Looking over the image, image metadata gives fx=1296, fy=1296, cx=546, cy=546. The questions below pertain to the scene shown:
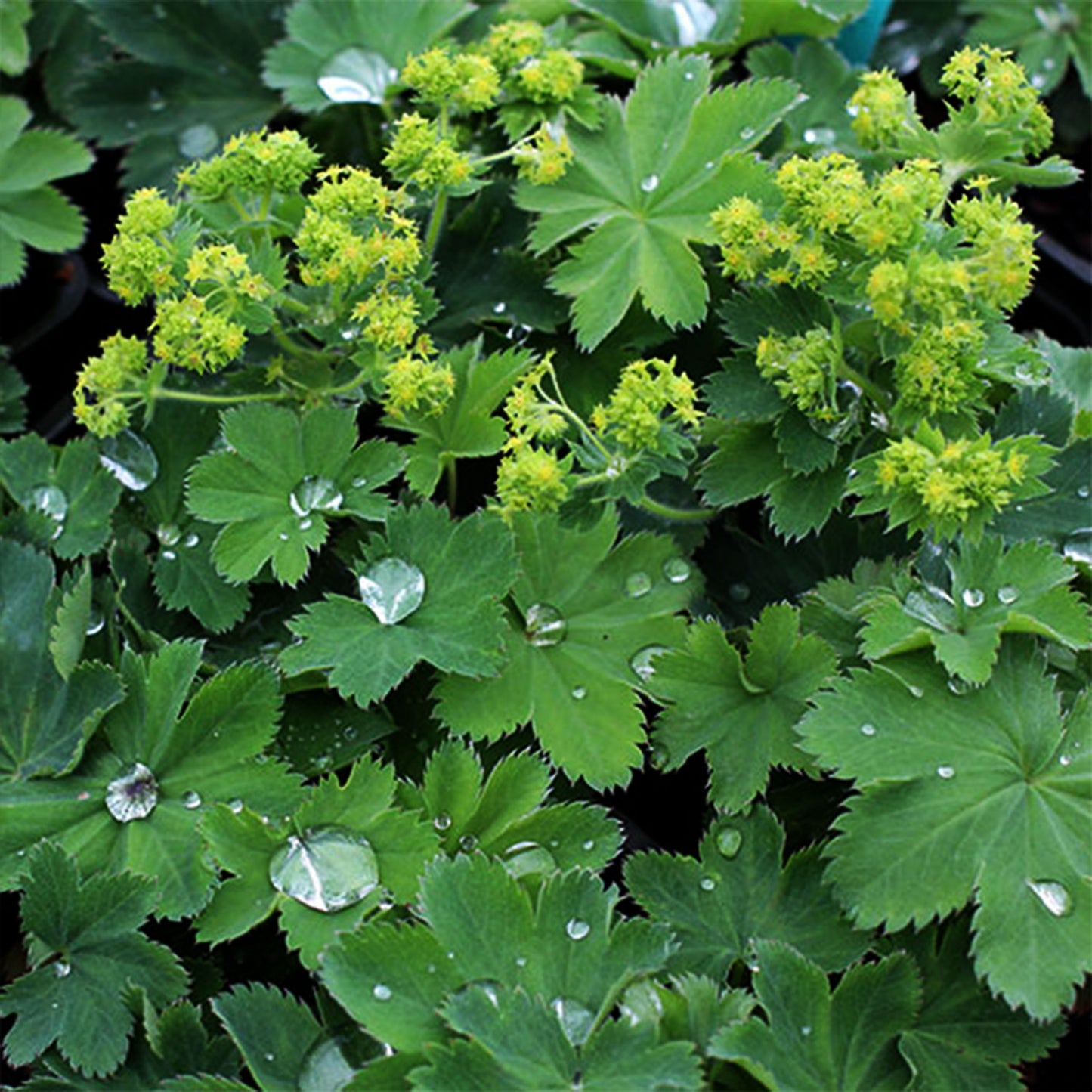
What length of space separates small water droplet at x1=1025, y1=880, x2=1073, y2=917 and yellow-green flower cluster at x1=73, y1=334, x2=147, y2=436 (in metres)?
0.87

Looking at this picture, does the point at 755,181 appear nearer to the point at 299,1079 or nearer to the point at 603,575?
the point at 603,575

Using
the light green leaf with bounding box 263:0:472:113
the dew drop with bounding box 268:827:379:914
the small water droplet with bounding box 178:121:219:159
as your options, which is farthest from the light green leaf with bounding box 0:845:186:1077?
the small water droplet with bounding box 178:121:219:159

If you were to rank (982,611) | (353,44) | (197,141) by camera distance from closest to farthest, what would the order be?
(982,611) < (353,44) < (197,141)

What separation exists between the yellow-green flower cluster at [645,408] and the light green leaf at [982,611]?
0.78ft

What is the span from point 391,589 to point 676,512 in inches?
11.7

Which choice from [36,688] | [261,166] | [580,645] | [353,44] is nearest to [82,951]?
[36,688]

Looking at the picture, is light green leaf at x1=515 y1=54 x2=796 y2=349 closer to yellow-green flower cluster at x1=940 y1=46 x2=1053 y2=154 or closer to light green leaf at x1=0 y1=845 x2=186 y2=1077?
yellow-green flower cluster at x1=940 y1=46 x2=1053 y2=154

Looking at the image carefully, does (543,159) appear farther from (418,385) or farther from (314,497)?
(314,497)

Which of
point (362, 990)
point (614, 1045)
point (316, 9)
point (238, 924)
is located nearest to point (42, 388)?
point (316, 9)

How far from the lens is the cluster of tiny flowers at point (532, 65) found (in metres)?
1.33

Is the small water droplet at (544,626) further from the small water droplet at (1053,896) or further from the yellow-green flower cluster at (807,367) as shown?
the small water droplet at (1053,896)

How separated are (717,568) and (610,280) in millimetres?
314

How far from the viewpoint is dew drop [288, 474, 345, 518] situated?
120 centimetres

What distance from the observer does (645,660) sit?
1.19 meters
